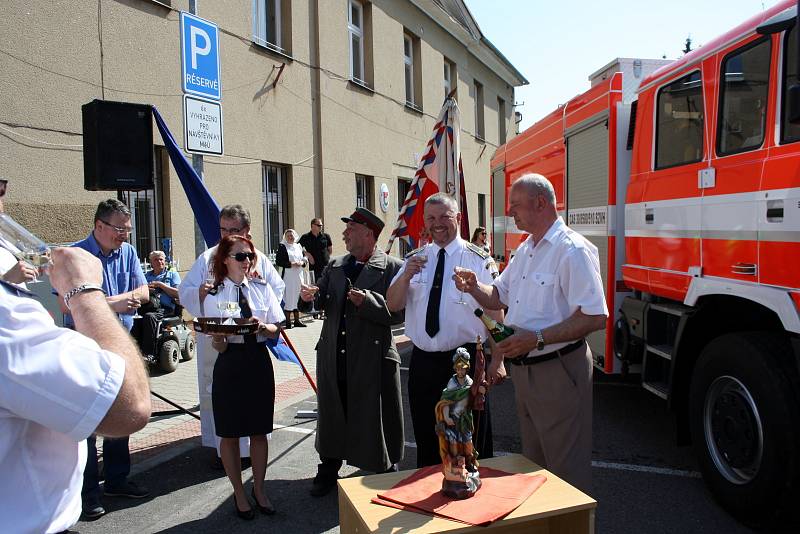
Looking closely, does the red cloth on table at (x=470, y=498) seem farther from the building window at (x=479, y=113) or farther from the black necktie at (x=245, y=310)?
the building window at (x=479, y=113)

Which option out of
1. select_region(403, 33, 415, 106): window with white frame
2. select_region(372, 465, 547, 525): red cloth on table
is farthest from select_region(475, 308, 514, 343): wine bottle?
select_region(403, 33, 415, 106): window with white frame

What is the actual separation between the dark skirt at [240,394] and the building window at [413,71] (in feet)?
47.4

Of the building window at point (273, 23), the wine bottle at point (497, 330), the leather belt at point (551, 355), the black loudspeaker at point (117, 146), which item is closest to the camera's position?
the wine bottle at point (497, 330)

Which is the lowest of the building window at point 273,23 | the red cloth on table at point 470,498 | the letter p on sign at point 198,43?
the red cloth on table at point 470,498

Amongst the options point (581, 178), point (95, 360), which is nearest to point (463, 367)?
point (95, 360)

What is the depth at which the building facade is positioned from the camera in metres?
7.16

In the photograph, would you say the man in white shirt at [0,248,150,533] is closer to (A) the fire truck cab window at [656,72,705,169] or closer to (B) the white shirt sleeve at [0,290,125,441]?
(B) the white shirt sleeve at [0,290,125,441]

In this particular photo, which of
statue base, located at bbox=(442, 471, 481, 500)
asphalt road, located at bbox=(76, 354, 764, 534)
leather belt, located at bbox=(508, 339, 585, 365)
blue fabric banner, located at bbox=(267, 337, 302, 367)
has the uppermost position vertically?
leather belt, located at bbox=(508, 339, 585, 365)

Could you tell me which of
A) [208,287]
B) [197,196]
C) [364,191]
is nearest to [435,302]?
[208,287]

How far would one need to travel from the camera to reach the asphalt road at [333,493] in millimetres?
3604

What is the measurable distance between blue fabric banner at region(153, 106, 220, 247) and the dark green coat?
172 cm

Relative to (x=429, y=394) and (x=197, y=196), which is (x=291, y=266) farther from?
(x=429, y=394)

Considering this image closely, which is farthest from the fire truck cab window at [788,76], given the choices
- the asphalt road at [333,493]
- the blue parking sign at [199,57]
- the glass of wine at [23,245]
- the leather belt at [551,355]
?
the blue parking sign at [199,57]

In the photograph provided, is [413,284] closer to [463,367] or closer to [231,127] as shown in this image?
[463,367]
